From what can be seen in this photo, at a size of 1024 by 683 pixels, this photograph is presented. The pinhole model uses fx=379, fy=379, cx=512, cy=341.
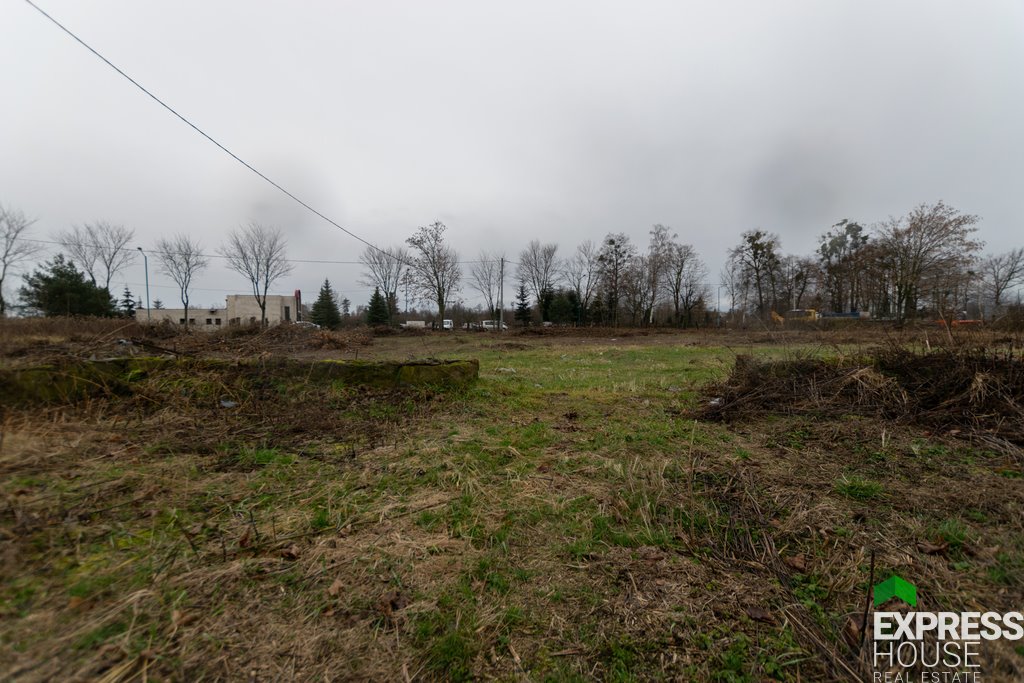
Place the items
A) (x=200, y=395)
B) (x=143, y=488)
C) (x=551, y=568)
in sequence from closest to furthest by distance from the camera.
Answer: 1. (x=551, y=568)
2. (x=143, y=488)
3. (x=200, y=395)

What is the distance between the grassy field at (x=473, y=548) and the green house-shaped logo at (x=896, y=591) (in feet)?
0.24

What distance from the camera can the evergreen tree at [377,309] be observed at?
1940 inches

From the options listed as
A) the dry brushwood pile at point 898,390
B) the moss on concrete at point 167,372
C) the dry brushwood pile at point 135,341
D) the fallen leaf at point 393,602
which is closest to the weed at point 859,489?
the dry brushwood pile at point 898,390

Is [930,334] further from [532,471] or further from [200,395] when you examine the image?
[200,395]

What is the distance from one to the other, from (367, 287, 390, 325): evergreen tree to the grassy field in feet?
152

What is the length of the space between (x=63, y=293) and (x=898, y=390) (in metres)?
49.5

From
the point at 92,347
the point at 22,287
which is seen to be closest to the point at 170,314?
the point at 22,287

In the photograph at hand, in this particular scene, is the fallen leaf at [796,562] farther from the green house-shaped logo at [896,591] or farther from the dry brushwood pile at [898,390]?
the dry brushwood pile at [898,390]

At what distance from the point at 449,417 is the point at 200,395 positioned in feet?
11.6

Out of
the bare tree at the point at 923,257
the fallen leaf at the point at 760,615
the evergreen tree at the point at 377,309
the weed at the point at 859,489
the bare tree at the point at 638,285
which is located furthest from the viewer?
the evergreen tree at the point at 377,309

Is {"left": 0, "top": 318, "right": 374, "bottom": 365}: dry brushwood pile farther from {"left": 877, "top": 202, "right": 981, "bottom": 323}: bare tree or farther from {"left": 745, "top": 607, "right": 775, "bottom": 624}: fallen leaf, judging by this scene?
{"left": 877, "top": 202, "right": 981, "bottom": 323}: bare tree

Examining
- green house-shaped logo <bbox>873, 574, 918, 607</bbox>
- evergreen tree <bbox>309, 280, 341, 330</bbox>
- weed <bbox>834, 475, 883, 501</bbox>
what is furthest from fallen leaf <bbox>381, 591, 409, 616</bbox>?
→ evergreen tree <bbox>309, 280, 341, 330</bbox>

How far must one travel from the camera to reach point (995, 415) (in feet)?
15.7

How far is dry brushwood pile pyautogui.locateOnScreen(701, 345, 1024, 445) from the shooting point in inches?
194
